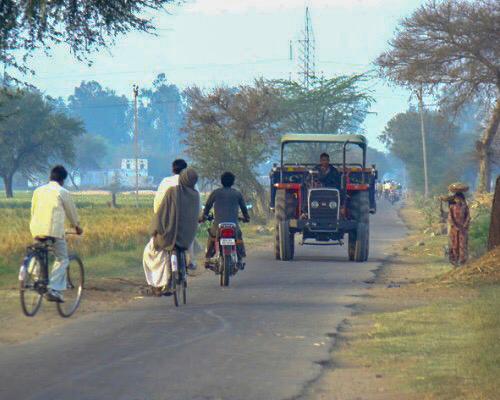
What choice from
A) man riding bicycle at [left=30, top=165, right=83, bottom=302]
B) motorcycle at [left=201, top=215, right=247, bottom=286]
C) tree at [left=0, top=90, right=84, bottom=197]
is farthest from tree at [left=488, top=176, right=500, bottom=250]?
tree at [left=0, top=90, right=84, bottom=197]

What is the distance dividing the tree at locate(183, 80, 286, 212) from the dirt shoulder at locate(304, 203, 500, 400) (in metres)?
34.3

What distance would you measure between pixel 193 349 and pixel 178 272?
4036mm

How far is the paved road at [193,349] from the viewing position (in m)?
9.89

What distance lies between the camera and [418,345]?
41.3 feet

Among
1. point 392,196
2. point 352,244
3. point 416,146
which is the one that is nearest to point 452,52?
point 352,244

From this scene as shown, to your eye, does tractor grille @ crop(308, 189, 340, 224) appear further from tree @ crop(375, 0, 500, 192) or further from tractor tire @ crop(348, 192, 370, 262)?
tree @ crop(375, 0, 500, 192)

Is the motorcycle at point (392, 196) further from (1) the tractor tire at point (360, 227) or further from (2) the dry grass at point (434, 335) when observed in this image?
(2) the dry grass at point (434, 335)

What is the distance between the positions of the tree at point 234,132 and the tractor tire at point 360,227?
92.4 feet

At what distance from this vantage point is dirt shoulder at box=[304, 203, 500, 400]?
1005cm

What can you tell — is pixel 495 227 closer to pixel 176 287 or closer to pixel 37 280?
pixel 176 287

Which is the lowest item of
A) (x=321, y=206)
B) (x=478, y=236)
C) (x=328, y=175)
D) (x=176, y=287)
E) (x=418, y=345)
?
(x=418, y=345)

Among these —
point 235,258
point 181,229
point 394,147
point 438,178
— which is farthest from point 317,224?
point 394,147

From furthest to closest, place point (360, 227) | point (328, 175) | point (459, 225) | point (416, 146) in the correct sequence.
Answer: point (416, 146), point (328, 175), point (360, 227), point (459, 225)

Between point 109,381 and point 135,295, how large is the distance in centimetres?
784
